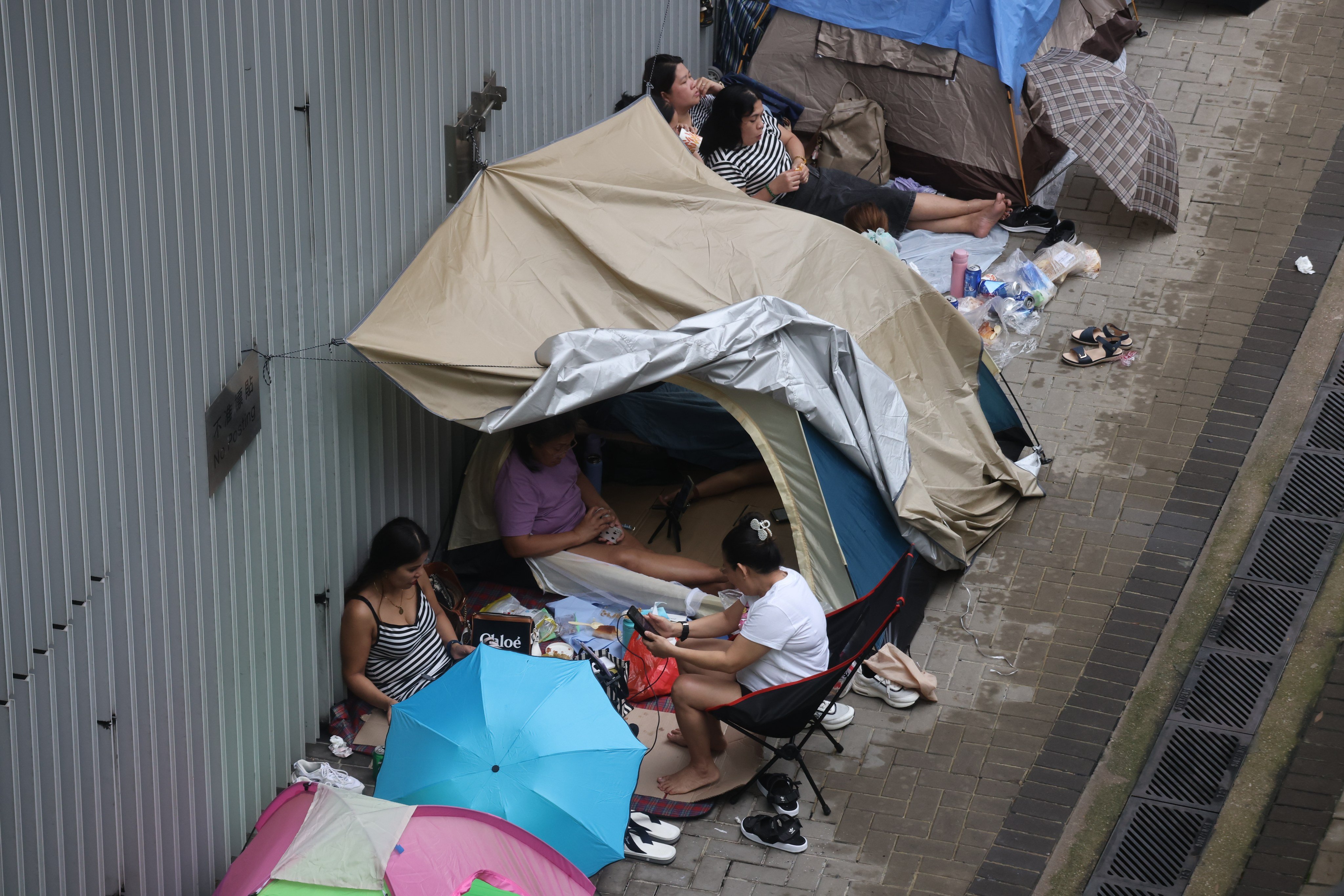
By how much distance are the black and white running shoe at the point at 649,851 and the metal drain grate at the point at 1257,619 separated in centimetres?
278

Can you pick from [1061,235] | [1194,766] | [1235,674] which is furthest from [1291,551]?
[1061,235]

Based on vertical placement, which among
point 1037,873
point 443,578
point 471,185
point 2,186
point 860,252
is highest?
point 2,186

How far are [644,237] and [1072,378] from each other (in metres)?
3.04

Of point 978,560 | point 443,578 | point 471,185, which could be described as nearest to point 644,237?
point 471,185

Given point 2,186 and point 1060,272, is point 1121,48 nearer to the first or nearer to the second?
point 1060,272

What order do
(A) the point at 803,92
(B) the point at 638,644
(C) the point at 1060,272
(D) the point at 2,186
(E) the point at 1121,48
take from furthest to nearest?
(E) the point at 1121,48, (A) the point at 803,92, (C) the point at 1060,272, (B) the point at 638,644, (D) the point at 2,186

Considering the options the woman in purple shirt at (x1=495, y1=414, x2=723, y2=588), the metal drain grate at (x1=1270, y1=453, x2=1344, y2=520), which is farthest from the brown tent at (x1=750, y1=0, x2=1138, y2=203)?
the woman in purple shirt at (x1=495, y1=414, x2=723, y2=588)

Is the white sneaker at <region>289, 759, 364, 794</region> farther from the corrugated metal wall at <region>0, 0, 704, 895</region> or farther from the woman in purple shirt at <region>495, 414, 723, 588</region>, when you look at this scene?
the woman in purple shirt at <region>495, 414, 723, 588</region>

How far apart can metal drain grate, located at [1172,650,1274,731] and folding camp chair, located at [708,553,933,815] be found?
138 cm

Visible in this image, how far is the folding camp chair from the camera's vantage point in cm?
516

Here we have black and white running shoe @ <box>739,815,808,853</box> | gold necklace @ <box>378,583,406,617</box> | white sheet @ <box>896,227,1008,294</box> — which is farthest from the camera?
white sheet @ <box>896,227,1008,294</box>

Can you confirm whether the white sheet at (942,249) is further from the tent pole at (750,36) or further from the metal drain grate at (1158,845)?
the metal drain grate at (1158,845)

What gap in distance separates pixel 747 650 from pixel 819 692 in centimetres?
33

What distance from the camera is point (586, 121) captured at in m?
7.96
